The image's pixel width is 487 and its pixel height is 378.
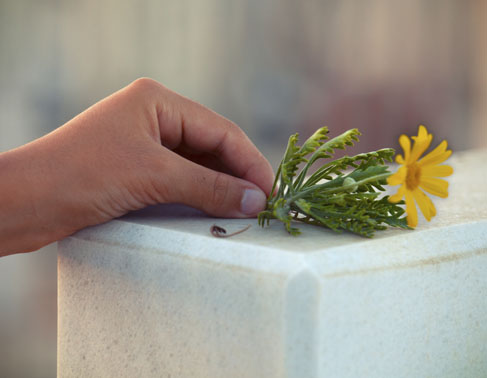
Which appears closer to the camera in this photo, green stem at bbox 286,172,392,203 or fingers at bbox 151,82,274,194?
green stem at bbox 286,172,392,203

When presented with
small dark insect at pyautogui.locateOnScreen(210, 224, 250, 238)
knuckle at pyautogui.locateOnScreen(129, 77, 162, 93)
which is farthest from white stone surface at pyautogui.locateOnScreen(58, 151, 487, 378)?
knuckle at pyautogui.locateOnScreen(129, 77, 162, 93)

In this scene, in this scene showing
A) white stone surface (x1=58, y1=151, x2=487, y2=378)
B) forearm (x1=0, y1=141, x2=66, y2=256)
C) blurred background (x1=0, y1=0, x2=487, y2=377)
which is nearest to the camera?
white stone surface (x1=58, y1=151, x2=487, y2=378)

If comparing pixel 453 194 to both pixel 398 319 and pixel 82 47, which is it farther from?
pixel 82 47

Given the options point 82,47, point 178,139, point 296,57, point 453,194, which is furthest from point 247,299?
point 296,57

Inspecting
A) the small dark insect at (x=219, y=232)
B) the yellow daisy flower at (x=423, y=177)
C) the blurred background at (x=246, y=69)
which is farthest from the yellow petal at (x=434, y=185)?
the blurred background at (x=246, y=69)

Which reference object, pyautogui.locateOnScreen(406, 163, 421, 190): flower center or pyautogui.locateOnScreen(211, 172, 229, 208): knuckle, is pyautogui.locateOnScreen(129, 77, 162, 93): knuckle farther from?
pyautogui.locateOnScreen(406, 163, 421, 190): flower center

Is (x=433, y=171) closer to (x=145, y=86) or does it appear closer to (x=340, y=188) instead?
(x=340, y=188)
